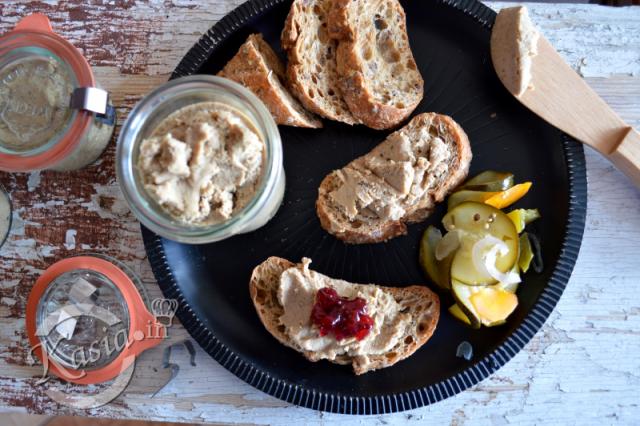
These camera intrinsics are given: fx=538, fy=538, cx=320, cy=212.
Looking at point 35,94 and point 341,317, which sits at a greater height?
point 35,94

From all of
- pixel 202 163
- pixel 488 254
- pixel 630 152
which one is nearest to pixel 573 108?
pixel 630 152

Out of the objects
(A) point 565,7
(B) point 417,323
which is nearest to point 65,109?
(B) point 417,323

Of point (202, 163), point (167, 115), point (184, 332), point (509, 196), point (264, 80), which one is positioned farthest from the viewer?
point (184, 332)

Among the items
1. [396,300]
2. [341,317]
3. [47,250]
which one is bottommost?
[396,300]

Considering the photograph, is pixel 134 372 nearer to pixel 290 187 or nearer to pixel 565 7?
pixel 290 187

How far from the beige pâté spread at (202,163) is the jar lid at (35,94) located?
462 millimetres

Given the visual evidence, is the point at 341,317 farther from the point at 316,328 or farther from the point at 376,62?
the point at 376,62

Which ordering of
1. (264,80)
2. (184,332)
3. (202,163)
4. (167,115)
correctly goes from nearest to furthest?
(202,163)
(167,115)
(264,80)
(184,332)

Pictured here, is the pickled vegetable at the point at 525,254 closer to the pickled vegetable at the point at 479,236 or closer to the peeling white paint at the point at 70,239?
the pickled vegetable at the point at 479,236

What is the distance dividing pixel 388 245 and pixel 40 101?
1.51 meters

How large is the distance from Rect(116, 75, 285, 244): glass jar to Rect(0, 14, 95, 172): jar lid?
10.6 inches

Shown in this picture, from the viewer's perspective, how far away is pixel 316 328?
82.7 inches

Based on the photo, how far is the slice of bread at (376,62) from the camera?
219 centimetres

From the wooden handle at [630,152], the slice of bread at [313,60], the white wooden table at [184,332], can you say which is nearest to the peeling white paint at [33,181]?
the white wooden table at [184,332]
